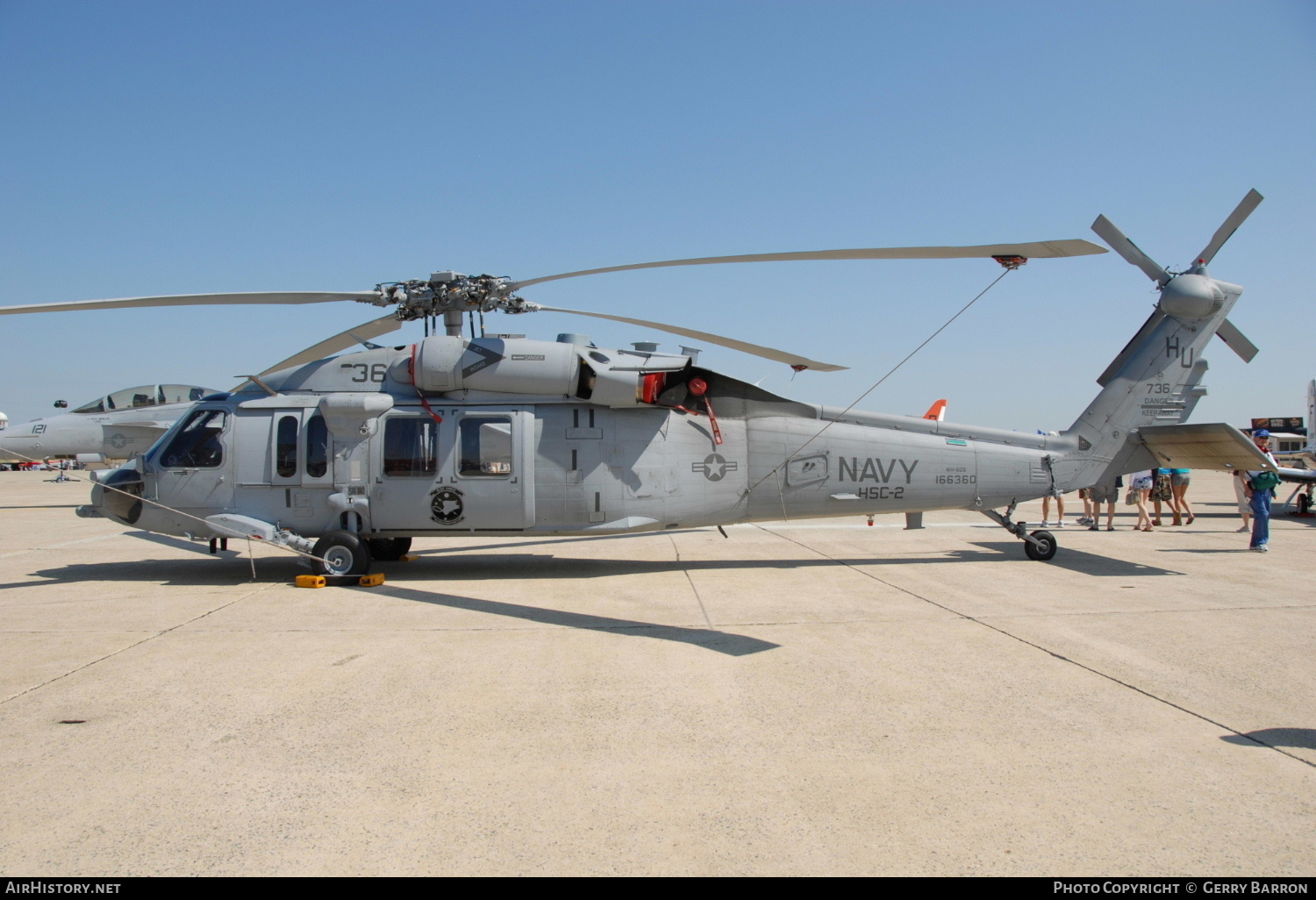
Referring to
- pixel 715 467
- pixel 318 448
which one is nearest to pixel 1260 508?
pixel 715 467

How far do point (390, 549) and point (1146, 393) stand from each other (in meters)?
11.4

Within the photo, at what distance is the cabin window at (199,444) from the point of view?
9664 millimetres

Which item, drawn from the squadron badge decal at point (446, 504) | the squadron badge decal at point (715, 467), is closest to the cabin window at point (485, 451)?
the squadron badge decal at point (446, 504)

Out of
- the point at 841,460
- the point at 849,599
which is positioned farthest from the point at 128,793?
the point at 841,460

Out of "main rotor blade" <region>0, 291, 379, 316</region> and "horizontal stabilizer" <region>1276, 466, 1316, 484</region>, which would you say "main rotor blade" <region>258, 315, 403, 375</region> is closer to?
"main rotor blade" <region>0, 291, 379, 316</region>

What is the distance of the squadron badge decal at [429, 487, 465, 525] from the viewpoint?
9.54 meters

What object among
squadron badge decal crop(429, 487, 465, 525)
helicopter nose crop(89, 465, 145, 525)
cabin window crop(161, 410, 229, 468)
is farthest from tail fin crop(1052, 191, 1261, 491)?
helicopter nose crop(89, 465, 145, 525)

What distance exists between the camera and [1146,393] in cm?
1095

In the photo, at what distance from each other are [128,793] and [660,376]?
23.7 ft

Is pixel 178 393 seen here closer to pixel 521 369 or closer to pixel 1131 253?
pixel 521 369

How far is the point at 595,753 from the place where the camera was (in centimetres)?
391
